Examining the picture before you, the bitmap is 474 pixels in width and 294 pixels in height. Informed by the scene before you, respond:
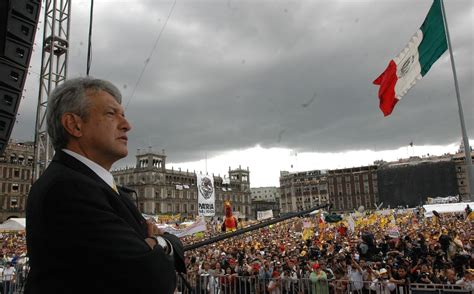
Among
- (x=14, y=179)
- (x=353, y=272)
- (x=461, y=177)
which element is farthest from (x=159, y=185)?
(x=353, y=272)

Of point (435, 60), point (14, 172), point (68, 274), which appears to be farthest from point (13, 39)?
point (14, 172)

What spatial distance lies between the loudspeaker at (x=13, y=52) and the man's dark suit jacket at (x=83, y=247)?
6.14 meters

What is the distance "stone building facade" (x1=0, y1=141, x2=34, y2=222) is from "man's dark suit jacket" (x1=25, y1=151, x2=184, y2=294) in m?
74.2

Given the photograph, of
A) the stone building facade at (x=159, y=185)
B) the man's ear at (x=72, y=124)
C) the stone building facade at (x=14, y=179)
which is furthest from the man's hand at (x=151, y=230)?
the stone building facade at (x=159, y=185)

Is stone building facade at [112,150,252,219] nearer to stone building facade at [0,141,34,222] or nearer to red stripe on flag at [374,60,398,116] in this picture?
stone building facade at [0,141,34,222]

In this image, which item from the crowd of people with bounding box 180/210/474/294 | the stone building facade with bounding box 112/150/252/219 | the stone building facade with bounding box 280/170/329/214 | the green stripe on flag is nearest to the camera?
the crowd of people with bounding box 180/210/474/294

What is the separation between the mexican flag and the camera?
29.5 feet

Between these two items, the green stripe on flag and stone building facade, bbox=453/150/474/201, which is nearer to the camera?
the green stripe on flag

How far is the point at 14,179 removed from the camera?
68812mm

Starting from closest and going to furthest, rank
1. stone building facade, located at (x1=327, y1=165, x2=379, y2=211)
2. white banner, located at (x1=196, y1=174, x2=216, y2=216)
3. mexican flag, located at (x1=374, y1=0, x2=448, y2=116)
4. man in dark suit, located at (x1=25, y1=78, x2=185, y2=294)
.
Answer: man in dark suit, located at (x1=25, y1=78, x2=185, y2=294)
mexican flag, located at (x1=374, y1=0, x2=448, y2=116)
white banner, located at (x1=196, y1=174, x2=216, y2=216)
stone building facade, located at (x1=327, y1=165, x2=379, y2=211)

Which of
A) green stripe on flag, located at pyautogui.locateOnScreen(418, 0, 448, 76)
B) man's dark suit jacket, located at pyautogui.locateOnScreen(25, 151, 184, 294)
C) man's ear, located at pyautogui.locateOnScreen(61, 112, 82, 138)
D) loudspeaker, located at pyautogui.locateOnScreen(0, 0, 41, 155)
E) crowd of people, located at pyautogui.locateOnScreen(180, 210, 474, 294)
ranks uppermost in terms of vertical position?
green stripe on flag, located at pyautogui.locateOnScreen(418, 0, 448, 76)

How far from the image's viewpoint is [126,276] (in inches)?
48.8

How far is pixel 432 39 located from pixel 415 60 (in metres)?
0.79

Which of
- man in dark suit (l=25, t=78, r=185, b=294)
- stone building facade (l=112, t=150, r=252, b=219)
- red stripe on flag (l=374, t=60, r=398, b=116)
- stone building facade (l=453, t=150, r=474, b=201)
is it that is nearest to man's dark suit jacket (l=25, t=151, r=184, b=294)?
man in dark suit (l=25, t=78, r=185, b=294)
